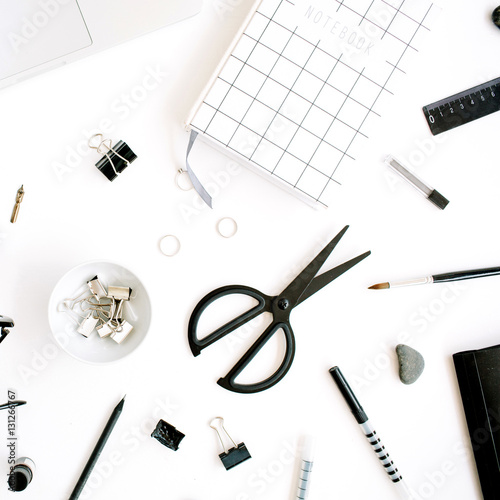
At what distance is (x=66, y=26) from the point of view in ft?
3.00

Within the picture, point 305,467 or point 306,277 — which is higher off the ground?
point 306,277

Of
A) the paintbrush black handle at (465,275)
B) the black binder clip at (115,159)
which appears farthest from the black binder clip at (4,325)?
the paintbrush black handle at (465,275)

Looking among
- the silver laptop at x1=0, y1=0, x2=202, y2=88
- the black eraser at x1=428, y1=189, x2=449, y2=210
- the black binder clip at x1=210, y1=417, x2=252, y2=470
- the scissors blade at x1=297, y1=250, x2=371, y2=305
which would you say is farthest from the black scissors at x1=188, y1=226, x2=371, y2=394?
the silver laptop at x1=0, y1=0, x2=202, y2=88

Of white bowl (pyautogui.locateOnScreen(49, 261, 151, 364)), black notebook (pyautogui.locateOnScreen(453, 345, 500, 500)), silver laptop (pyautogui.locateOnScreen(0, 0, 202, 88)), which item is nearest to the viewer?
silver laptop (pyautogui.locateOnScreen(0, 0, 202, 88))

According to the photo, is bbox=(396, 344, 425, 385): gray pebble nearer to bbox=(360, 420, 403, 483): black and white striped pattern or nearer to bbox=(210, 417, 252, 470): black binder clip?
bbox=(360, 420, 403, 483): black and white striped pattern

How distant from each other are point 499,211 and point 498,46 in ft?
1.18

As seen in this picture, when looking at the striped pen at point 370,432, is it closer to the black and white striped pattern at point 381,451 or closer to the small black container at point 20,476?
the black and white striped pattern at point 381,451

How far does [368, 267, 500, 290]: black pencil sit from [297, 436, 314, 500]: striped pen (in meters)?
0.36

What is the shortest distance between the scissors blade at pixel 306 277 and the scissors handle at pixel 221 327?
0.06 metres

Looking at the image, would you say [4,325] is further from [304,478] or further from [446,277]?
[446,277]

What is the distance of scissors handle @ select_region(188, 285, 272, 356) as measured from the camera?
3.39ft

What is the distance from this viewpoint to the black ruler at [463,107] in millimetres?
1091

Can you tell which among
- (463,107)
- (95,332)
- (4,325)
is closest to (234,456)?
(95,332)

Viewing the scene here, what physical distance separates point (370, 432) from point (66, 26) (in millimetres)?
996
